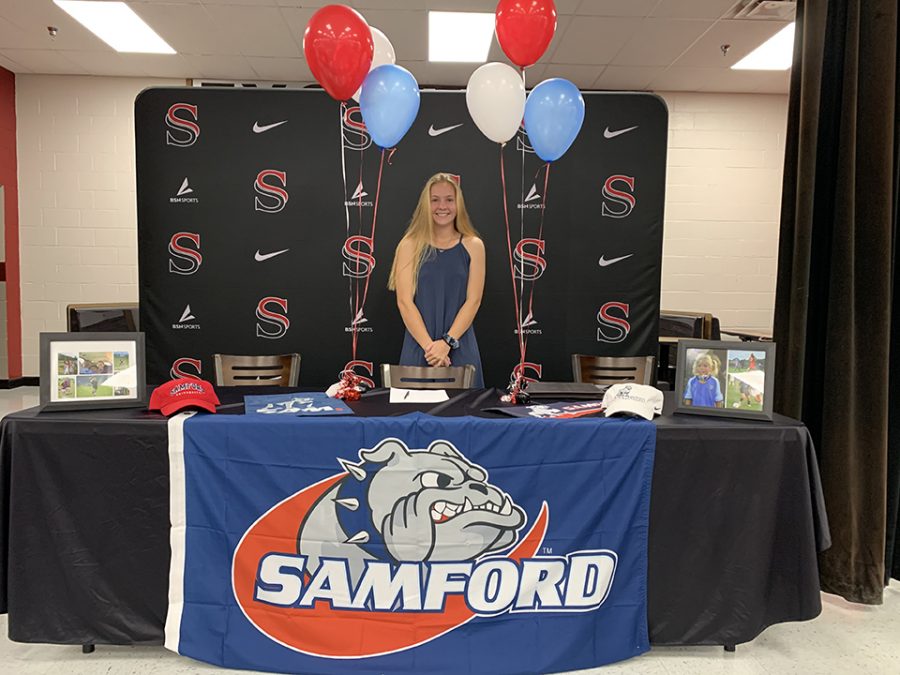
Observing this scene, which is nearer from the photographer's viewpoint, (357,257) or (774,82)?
(357,257)

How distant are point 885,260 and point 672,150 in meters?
4.84

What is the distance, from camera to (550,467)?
6.82ft

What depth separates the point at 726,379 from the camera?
223 centimetres

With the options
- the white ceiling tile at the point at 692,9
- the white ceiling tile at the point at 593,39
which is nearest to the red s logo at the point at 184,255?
the white ceiling tile at the point at 593,39

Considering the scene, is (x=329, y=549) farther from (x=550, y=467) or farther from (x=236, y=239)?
(x=236, y=239)

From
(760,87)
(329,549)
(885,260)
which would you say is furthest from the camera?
(760,87)

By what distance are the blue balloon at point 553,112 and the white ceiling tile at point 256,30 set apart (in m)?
3.13

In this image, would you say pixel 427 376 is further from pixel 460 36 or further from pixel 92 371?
pixel 460 36

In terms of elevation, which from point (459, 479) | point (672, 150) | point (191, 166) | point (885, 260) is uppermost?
point (672, 150)

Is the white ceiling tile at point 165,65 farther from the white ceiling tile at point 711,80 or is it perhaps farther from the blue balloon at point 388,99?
the white ceiling tile at point 711,80

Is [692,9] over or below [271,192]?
over

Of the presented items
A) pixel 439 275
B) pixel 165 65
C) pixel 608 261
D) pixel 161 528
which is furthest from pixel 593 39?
pixel 161 528

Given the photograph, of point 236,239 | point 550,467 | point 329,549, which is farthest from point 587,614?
point 236,239

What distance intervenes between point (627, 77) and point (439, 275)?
4.09 meters
